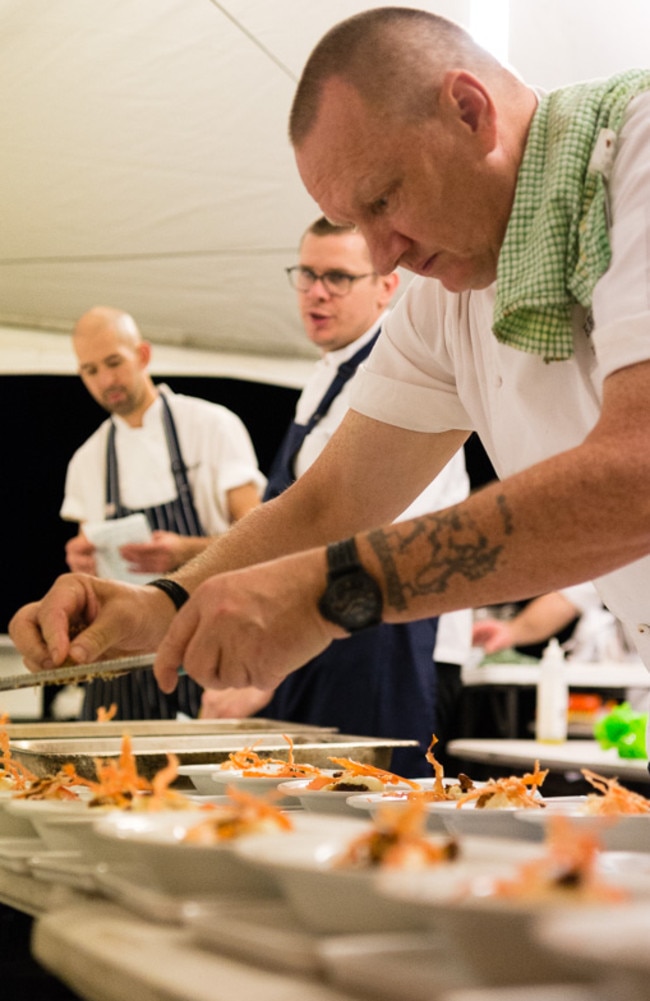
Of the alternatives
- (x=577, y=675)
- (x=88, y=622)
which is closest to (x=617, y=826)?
(x=88, y=622)

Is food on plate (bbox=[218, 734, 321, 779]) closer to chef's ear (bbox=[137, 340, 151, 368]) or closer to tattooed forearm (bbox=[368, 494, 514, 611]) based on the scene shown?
tattooed forearm (bbox=[368, 494, 514, 611])

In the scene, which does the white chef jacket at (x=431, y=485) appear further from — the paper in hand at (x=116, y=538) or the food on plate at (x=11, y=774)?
the food on plate at (x=11, y=774)

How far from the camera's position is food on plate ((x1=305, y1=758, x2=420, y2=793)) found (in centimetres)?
131

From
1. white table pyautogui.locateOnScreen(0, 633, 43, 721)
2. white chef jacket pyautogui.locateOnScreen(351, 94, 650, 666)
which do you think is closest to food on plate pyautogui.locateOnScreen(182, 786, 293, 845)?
white chef jacket pyautogui.locateOnScreen(351, 94, 650, 666)

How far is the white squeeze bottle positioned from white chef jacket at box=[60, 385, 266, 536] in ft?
3.39

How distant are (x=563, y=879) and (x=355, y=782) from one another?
2.25 feet

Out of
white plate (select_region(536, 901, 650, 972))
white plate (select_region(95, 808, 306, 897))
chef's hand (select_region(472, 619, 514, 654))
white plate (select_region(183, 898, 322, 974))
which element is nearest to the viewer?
white plate (select_region(536, 901, 650, 972))

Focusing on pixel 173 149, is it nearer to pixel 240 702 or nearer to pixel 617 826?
pixel 240 702

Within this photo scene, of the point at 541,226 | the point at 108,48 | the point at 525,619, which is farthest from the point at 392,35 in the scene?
the point at 525,619

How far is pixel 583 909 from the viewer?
0.58 metres

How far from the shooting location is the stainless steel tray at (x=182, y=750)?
157 cm

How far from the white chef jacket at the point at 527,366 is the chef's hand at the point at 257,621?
0.39 meters

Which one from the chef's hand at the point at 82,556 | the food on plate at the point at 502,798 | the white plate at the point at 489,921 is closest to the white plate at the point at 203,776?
the food on plate at the point at 502,798

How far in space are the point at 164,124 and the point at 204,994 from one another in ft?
12.5
